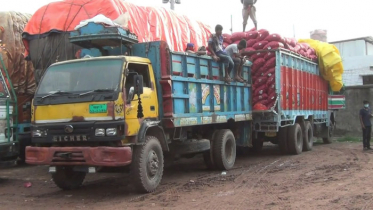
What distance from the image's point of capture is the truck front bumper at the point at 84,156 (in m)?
6.08

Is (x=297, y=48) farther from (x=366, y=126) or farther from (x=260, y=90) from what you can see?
(x=366, y=126)

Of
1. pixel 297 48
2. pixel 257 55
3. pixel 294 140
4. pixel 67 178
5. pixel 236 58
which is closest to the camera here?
pixel 67 178

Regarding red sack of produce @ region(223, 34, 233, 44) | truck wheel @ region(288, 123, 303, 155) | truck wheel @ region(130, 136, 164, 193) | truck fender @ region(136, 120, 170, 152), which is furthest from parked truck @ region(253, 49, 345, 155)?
truck wheel @ region(130, 136, 164, 193)

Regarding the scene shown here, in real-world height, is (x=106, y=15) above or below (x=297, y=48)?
above

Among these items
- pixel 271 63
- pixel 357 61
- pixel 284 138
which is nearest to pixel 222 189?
pixel 271 63

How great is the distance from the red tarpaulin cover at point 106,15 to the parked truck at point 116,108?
1.86 meters

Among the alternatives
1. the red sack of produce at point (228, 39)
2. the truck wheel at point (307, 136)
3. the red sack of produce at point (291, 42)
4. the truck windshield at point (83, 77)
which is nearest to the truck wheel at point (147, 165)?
the truck windshield at point (83, 77)

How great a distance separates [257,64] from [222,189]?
482cm

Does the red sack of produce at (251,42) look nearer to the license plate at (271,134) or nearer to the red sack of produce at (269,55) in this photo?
the red sack of produce at (269,55)

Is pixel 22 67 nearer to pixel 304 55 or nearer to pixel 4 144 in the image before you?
pixel 4 144

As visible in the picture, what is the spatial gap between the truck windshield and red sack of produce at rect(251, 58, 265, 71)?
17.2 ft

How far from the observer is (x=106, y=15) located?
30.2ft

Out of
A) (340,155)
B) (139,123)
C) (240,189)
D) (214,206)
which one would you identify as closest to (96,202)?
(139,123)

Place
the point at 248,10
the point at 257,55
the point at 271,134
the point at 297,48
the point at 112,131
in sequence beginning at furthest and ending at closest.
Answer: the point at 248,10, the point at 297,48, the point at 271,134, the point at 257,55, the point at 112,131
